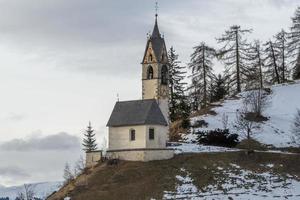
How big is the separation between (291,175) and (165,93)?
62.9ft

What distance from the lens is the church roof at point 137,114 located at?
64938mm

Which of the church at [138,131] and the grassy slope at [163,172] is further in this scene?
the church at [138,131]

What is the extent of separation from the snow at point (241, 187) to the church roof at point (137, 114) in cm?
842

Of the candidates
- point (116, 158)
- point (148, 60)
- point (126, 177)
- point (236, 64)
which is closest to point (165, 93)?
point (148, 60)

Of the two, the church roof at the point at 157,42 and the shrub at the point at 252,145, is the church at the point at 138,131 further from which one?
the shrub at the point at 252,145

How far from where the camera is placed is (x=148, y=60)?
72500 mm

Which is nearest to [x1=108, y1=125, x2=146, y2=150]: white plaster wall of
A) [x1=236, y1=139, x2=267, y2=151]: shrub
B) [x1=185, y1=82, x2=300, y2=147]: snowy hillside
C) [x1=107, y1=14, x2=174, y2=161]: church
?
[x1=107, y1=14, x2=174, y2=161]: church

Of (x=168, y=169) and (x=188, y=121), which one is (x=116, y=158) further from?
(x=188, y=121)

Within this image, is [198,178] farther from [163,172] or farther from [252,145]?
[252,145]

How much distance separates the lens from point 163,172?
5847cm

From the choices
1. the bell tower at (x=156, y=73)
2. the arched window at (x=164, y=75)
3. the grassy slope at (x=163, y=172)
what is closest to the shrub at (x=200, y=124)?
the bell tower at (x=156, y=73)

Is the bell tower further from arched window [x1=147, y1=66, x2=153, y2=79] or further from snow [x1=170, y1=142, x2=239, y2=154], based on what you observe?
snow [x1=170, y1=142, x2=239, y2=154]

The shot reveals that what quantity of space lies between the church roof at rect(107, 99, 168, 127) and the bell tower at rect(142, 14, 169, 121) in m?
5.46

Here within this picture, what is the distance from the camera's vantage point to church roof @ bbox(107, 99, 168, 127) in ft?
213
